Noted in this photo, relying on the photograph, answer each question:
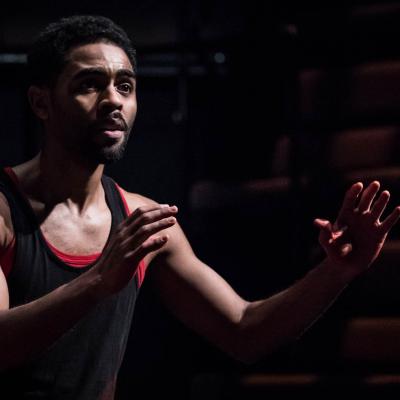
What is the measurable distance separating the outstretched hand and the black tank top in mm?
555

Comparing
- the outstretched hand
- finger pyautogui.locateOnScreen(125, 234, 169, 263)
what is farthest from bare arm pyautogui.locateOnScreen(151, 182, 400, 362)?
finger pyautogui.locateOnScreen(125, 234, 169, 263)

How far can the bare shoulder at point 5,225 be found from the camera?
88.0 inches

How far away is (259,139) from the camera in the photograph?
3.76m

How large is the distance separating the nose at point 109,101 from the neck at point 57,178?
0.55ft

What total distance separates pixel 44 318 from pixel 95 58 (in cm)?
70

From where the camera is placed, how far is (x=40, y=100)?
95.7 inches

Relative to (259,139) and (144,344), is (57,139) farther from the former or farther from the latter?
(144,344)

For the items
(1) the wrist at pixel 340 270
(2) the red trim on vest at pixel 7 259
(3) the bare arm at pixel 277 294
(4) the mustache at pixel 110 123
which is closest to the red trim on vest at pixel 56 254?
(2) the red trim on vest at pixel 7 259

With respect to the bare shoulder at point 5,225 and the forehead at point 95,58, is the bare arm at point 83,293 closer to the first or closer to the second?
the bare shoulder at point 5,225

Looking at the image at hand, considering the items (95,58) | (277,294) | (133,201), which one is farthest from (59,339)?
(95,58)

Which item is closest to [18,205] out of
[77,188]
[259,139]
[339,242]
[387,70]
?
[77,188]

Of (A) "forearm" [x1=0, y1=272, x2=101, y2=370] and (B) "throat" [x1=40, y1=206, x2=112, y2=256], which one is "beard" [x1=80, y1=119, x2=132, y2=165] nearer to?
(B) "throat" [x1=40, y1=206, x2=112, y2=256]

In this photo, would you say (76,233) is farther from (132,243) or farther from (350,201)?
(350,201)

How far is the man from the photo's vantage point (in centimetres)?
226
